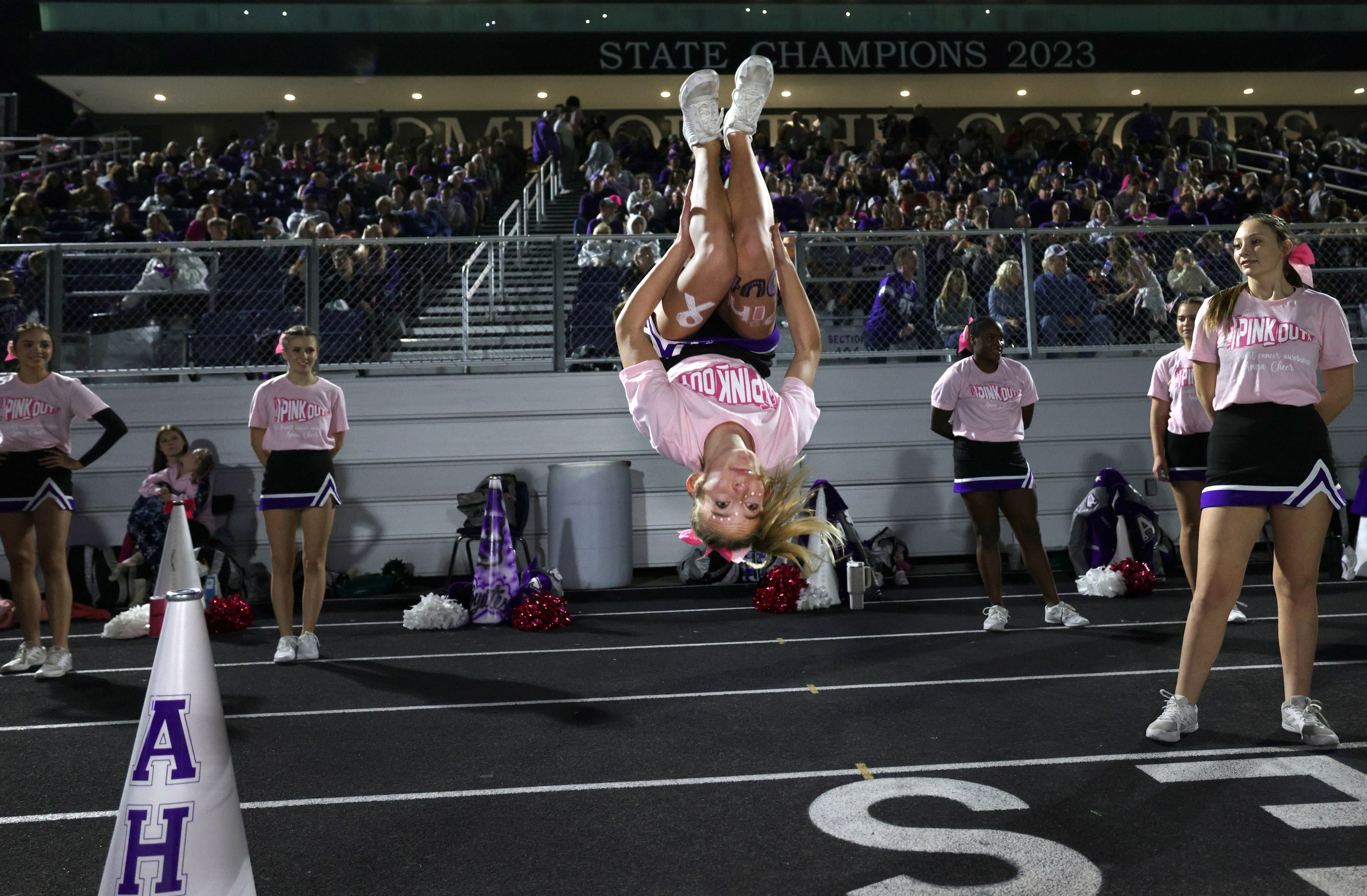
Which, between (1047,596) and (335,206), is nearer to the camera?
(1047,596)

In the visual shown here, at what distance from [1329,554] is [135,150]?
22.6 metres

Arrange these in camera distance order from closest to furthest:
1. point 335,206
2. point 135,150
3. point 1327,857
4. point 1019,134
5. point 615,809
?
1. point 1327,857
2. point 615,809
3. point 335,206
4. point 1019,134
5. point 135,150

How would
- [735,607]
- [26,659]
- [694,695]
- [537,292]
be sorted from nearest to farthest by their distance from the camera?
[694,695]
[26,659]
[735,607]
[537,292]

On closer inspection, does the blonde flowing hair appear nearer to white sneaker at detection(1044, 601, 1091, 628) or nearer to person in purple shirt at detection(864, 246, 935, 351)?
white sneaker at detection(1044, 601, 1091, 628)

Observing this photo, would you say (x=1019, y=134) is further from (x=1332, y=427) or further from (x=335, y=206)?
(x=335, y=206)

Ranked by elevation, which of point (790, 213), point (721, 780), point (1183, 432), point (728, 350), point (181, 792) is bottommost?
point (721, 780)

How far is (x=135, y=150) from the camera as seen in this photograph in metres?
21.9

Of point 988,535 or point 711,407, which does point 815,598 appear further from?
point 711,407

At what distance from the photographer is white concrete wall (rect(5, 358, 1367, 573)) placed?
9.05 metres

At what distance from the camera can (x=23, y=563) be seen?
19.6 ft

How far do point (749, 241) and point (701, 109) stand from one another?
602mm

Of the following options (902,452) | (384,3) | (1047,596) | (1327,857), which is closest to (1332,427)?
(902,452)

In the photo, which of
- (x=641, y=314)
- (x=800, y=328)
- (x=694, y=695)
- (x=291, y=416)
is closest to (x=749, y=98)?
(x=800, y=328)

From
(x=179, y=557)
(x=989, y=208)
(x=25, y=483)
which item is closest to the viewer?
(x=25, y=483)
